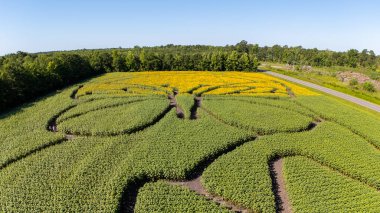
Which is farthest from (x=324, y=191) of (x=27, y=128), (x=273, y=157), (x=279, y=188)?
(x=27, y=128)

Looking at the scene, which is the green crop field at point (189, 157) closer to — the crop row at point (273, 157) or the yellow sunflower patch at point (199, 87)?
the crop row at point (273, 157)

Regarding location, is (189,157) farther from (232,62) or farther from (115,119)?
(232,62)

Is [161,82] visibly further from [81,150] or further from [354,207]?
[354,207]

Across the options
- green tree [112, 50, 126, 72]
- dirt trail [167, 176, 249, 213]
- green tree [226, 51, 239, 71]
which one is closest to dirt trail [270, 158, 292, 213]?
dirt trail [167, 176, 249, 213]

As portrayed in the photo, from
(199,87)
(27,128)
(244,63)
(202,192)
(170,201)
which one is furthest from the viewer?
(244,63)

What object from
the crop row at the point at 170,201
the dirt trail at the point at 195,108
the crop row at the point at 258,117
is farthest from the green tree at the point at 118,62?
the crop row at the point at 170,201

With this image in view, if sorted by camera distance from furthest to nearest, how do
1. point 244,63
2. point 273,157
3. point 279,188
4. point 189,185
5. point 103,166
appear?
1. point 244,63
2. point 273,157
3. point 103,166
4. point 189,185
5. point 279,188

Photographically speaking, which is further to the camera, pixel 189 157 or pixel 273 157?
pixel 273 157

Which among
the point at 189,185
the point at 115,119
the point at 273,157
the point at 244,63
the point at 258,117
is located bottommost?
the point at 189,185
